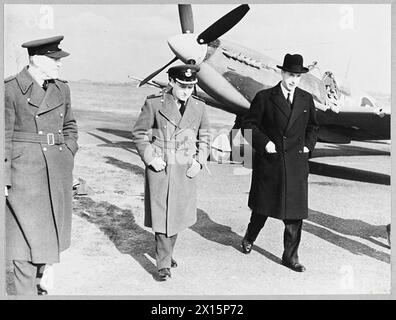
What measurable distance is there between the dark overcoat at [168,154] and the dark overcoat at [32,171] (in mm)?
773

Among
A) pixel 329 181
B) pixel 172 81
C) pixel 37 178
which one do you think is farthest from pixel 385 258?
pixel 329 181

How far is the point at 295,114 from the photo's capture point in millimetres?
4289

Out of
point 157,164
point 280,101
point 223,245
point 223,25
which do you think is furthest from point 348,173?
point 157,164

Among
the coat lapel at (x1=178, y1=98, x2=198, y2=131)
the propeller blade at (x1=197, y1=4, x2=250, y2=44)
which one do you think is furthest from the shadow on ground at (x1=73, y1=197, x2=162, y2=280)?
the propeller blade at (x1=197, y1=4, x2=250, y2=44)

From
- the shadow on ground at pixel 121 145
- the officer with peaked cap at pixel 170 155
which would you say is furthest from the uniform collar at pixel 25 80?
the shadow on ground at pixel 121 145

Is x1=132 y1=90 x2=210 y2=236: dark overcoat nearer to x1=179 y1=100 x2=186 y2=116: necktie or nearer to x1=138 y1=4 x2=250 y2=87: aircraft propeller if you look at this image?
x1=179 y1=100 x2=186 y2=116: necktie

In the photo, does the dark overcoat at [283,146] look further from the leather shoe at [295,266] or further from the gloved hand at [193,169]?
the gloved hand at [193,169]

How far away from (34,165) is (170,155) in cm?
114

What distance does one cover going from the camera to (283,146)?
4.32m

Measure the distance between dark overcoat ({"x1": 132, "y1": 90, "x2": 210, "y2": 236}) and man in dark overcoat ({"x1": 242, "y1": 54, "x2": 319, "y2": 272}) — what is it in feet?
2.10

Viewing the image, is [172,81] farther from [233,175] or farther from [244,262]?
[233,175]

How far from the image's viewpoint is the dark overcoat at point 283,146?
429 cm

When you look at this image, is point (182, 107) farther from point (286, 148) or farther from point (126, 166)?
point (126, 166)

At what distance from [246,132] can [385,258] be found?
74.9 inches
